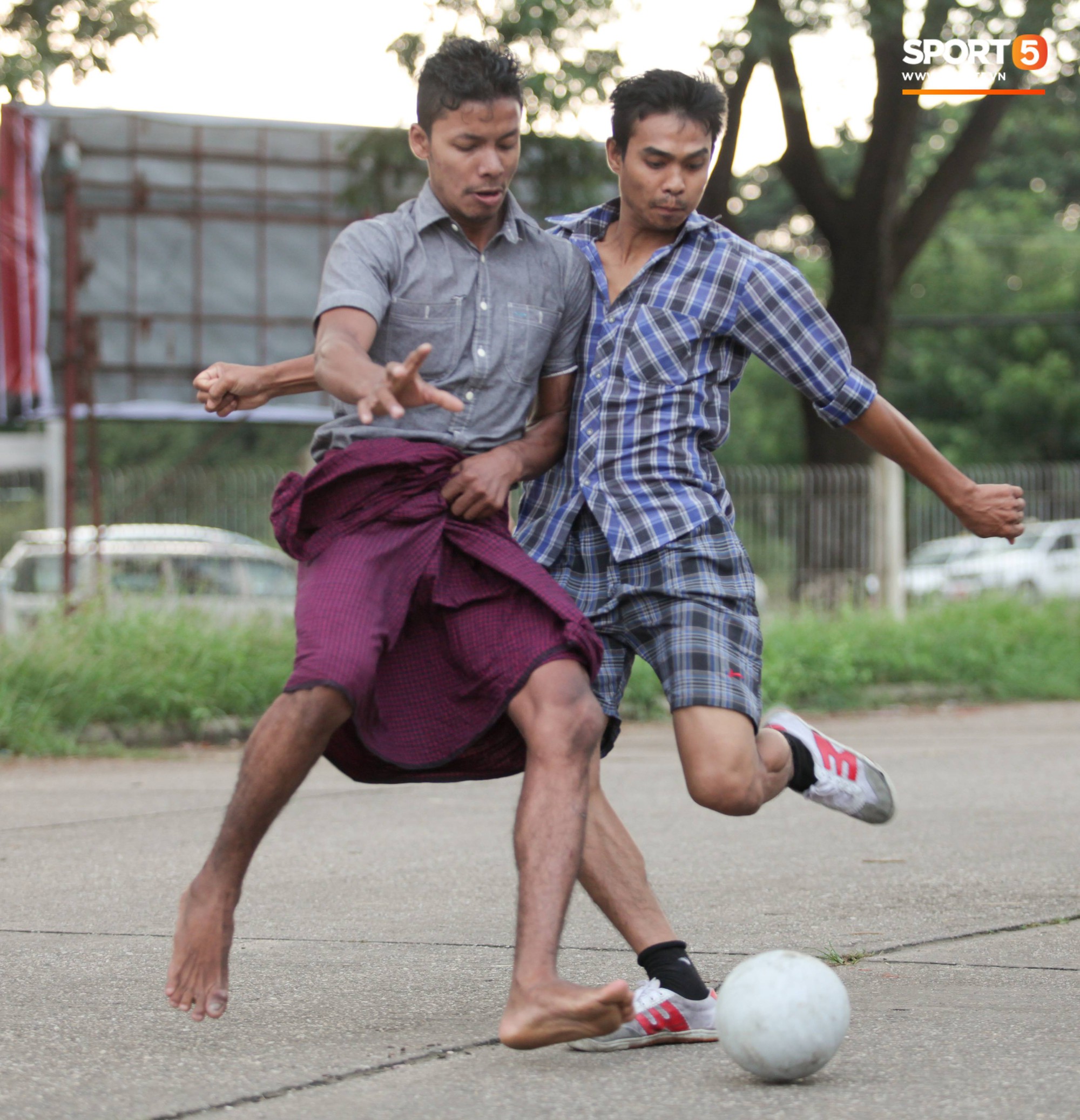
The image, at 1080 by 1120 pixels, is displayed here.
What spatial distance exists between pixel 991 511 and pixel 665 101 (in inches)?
44.4

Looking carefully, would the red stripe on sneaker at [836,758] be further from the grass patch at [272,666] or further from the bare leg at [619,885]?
the grass patch at [272,666]

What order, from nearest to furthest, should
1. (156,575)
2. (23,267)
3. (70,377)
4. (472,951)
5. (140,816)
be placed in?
(472,951) < (140,816) < (156,575) < (70,377) < (23,267)

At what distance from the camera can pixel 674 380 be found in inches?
136

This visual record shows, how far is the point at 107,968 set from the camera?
3.71 m

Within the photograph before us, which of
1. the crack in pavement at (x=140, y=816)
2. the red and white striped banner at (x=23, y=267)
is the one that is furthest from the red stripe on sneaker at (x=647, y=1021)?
the red and white striped banner at (x=23, y=267)

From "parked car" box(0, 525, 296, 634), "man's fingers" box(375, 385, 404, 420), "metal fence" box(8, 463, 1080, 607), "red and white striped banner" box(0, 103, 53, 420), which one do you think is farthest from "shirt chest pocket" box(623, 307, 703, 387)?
"red and white striped banner" box(0, 103, 53, 420)

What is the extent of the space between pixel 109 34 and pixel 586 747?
8.25 m

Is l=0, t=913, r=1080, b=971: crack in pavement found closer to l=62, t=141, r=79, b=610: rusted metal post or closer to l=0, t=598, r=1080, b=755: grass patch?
l=0, t=598, r=1080, b=755: grass patch

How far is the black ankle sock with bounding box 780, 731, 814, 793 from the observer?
3658 mm

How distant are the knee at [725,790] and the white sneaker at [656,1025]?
1.24 feet

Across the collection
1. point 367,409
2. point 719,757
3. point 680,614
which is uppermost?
point 367,409

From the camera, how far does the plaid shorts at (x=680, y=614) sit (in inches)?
131

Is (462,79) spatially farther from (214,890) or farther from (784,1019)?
(784,1019)

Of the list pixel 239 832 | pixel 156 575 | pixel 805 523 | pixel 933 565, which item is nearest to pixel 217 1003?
pixel 239 832
